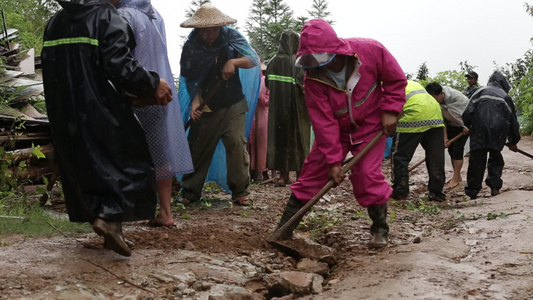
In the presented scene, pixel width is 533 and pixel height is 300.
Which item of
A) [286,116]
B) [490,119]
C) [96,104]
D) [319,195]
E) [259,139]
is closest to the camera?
[96,104]

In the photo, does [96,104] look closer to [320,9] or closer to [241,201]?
[241,201]

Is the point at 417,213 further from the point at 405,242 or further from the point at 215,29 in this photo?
the point at 215,29

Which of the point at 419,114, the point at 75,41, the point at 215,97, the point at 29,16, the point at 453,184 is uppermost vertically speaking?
the point at 29,16

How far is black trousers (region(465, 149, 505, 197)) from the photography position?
791 centimetres

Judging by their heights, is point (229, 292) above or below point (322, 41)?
below

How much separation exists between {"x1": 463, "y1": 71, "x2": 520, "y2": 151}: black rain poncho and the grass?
5.41 meters

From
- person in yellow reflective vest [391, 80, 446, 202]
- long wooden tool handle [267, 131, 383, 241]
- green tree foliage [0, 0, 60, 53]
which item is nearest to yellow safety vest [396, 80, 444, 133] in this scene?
person in yellow reflective vest [391, 80, 446, 202]

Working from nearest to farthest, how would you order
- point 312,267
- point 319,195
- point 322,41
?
point 312,267, point 322,41, point 319,195

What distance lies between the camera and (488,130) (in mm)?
7754

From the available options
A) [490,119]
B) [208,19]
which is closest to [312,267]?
[208,19]

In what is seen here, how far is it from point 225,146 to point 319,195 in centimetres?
212

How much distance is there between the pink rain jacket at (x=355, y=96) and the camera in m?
4.13

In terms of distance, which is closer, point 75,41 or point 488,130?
point 75,41

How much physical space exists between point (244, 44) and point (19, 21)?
7.76 metres
